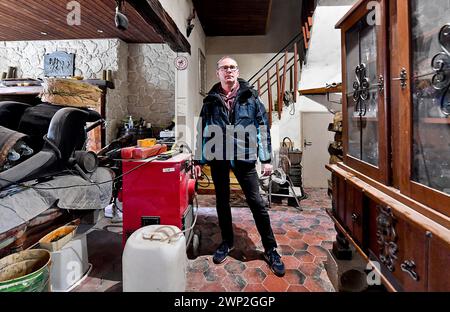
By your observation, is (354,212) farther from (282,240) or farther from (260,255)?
(282,240)

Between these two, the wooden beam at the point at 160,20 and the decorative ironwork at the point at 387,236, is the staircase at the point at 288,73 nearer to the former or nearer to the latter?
the wooden beam at the point at 160,20

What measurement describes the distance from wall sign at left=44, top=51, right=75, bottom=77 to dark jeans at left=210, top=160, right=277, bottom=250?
4290mm

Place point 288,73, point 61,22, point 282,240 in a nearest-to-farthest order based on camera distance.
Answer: point 282,240 → point 61,22 → point 288,73

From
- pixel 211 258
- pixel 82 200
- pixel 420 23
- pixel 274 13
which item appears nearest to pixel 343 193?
pixel 420 23

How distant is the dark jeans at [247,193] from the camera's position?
1.88 metres

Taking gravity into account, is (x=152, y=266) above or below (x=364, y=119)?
below

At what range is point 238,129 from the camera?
1.91 m

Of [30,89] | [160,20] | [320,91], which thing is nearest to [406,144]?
[160,20]

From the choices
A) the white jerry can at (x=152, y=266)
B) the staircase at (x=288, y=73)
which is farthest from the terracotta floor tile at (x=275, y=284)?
the staircase at (x=288, y=73)

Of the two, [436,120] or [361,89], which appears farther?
[361,89]

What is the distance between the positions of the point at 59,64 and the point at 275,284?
535 cm

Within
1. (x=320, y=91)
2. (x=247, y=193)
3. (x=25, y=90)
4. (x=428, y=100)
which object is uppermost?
(x=25, y=90)

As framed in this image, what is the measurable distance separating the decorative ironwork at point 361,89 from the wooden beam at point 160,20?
1.76 meters
